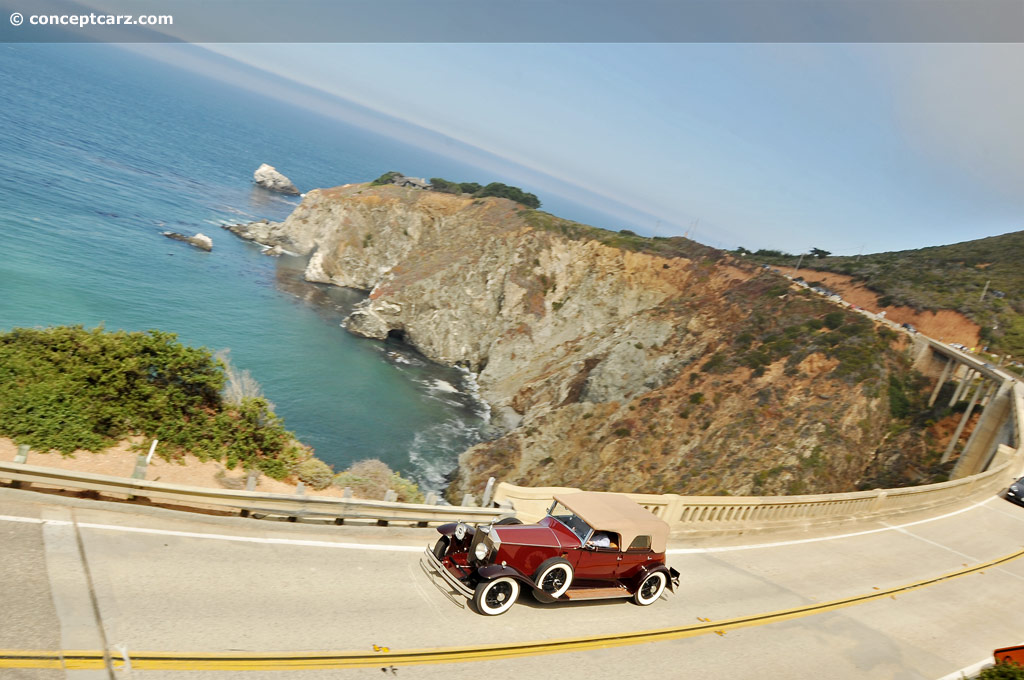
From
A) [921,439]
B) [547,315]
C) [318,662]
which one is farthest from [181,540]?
[547,315]

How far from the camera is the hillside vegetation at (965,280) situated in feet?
170

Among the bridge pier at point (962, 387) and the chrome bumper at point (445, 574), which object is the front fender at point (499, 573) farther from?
the bridge pier at point (962, 387)

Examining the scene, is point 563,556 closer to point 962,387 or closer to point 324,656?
point 324,656

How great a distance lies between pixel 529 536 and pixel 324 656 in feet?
11.9

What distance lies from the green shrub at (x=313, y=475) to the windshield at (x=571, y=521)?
773cm

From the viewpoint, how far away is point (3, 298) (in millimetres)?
41156

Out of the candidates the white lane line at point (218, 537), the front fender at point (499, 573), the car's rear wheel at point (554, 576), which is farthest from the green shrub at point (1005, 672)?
the white lane line at point (218, 537)

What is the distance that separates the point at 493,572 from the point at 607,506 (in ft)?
9.47

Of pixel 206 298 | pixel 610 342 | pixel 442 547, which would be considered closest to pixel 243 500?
pixel 442 547

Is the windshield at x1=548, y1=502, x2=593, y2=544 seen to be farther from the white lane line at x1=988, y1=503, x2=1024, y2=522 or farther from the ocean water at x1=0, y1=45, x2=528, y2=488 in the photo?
the ocean water at x1=0, y1=45, x2=528, y2=488

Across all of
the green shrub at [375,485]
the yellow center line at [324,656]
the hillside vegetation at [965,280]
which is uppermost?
the hillside vegetation at [965,280]

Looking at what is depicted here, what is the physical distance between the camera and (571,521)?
9961 millimetres

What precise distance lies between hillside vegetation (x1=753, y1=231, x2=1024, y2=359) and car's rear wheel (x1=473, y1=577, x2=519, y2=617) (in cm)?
5905

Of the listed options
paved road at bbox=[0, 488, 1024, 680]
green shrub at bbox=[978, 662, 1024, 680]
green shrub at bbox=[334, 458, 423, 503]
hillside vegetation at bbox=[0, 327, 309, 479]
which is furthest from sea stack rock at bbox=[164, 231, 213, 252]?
green shrub at bbox=[978, 662, 1024, 680]
